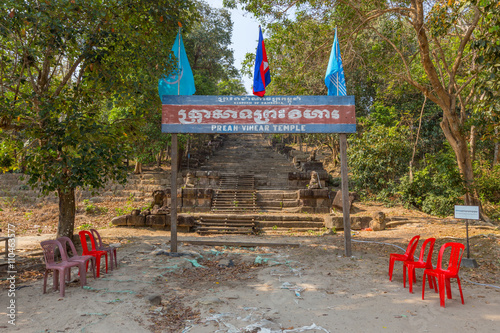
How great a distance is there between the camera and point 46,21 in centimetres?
565

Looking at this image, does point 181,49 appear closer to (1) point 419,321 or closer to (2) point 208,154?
(1) point 419,321

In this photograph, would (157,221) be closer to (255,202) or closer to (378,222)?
(255,202)

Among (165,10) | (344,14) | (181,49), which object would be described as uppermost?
(344,14)

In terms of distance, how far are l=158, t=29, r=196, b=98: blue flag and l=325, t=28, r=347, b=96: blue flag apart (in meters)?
3.14

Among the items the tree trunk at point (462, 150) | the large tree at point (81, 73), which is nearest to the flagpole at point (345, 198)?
the large tree at point (81, 73)

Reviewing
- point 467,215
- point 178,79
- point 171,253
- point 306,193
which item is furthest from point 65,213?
point 306,193

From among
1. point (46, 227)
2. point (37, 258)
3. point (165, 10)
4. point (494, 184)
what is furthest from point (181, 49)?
point (494, 184)

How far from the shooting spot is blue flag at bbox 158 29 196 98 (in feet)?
24.4

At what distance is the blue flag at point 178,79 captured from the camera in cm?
743

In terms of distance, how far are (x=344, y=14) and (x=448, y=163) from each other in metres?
5.78

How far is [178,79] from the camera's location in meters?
7.46

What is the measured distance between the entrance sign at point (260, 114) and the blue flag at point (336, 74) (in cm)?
35

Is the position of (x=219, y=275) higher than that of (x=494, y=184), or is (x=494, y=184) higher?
(x=494, y=184)

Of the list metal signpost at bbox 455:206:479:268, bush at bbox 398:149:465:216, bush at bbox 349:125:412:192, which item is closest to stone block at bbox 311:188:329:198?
bush at bbox 398:149:465:216
